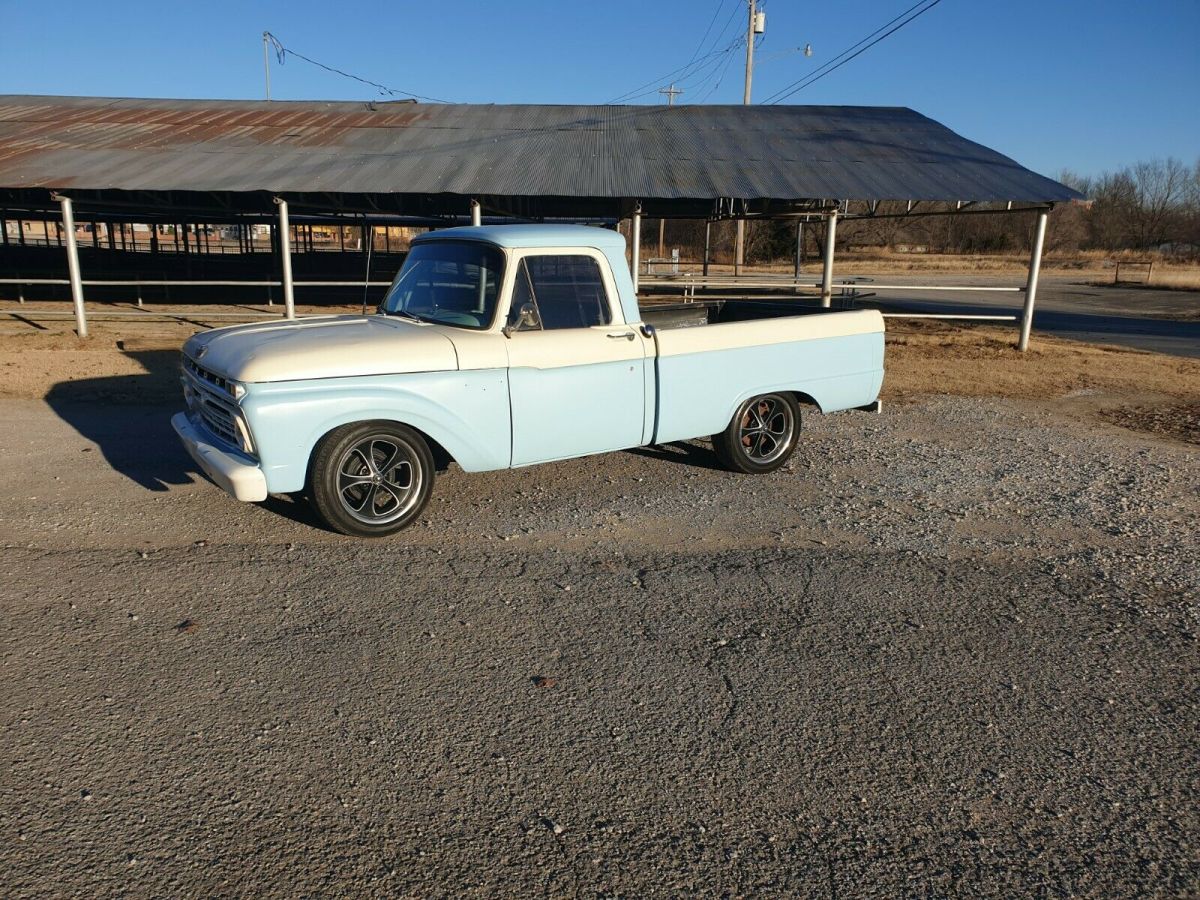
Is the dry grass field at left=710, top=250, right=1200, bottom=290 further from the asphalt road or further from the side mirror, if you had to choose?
the side mirror

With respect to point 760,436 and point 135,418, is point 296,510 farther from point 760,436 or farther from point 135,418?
point 135,418

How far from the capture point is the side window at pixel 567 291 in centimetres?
546

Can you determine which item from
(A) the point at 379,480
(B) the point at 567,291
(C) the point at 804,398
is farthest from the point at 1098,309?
(A) the point at 379,480

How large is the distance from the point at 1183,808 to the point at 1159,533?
316 cm

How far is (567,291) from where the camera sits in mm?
5609

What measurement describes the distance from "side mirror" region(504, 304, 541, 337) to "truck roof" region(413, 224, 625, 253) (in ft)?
1.34

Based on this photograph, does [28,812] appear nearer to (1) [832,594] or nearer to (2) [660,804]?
(2) [660,804]

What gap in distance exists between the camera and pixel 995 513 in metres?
5.81

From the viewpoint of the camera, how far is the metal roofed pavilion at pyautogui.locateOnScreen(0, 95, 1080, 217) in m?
13.8

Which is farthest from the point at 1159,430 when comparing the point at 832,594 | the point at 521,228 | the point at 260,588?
the point at 260,588

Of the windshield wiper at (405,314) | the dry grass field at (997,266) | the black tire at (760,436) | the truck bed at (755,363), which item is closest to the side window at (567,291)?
the truck bed at (755,363)

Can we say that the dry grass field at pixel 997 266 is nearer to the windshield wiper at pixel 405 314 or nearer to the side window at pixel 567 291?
the side window at pixel 567 291

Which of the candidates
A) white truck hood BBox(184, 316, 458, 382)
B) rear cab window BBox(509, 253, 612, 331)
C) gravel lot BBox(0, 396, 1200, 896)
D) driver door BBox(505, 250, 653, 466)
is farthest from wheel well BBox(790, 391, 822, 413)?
white truck hood BBox(184, 316, 458, 382)

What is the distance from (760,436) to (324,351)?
11.2 feet
